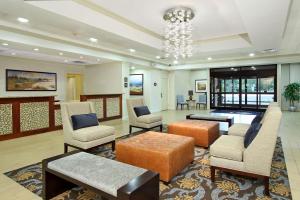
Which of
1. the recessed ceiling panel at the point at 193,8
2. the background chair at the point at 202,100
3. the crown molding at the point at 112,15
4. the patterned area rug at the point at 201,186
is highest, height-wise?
the crown molding at the point at 112,15

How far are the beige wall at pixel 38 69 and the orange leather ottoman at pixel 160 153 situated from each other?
715 cm

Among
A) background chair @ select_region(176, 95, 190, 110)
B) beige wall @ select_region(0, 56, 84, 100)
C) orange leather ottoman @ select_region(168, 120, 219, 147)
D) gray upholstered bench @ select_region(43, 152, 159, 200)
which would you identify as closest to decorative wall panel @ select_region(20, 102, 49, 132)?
beige wall @ select_region(0, 56, 84, 100)

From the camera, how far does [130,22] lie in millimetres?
4707

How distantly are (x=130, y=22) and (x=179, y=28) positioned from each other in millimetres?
1224

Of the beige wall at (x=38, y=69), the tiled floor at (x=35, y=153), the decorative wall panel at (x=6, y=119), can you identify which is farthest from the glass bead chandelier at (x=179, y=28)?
the beige wall at (x=38, y=69)

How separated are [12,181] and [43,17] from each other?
9.13 feet

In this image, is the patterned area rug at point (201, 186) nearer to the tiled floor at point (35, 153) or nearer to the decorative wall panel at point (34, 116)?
the tiled floor at point (35, 153)

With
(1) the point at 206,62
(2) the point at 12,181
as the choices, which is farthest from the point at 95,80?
(2) the point at 12,181

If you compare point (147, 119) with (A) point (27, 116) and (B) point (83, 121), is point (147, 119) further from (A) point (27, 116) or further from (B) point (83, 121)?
(A) point (27, 116)

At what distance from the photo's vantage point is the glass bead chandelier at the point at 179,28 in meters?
3.91

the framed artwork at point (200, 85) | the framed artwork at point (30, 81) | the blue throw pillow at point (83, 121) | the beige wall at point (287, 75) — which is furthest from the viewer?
the framed artwork at point (200, 85)

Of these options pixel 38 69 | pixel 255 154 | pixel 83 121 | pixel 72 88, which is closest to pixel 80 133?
pixel 83 121

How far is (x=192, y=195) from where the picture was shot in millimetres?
2320

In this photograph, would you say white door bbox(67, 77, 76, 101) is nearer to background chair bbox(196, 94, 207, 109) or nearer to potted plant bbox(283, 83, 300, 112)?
background chair bbox(196, 94, 207, 109)
